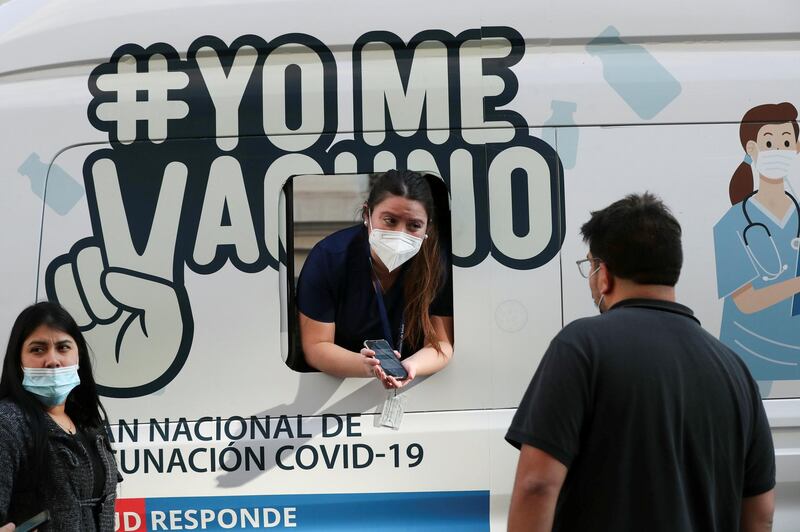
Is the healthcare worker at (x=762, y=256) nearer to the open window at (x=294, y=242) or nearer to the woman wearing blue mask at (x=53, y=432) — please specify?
the open window at (x=294, y=242)

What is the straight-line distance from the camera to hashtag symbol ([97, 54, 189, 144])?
3236mm

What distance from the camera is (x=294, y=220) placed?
3.35 metres

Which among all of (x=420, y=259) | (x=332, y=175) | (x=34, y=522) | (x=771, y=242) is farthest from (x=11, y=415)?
(x=771, y=242)

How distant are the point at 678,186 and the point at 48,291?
2120mm

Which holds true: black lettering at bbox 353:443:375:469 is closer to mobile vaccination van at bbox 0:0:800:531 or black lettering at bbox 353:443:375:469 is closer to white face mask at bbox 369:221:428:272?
mobile vaccination van at bbox 0:0:800:531

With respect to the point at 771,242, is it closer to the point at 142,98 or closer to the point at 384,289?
the point at 384,289

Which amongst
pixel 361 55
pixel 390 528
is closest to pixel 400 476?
pixel 390 528

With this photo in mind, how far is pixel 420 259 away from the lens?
334cm

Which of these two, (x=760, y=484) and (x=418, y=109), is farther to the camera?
(x=418, y=109)

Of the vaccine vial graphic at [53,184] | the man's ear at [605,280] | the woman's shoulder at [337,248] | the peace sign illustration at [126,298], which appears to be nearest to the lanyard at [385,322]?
the woman's shoulder at [337,248]

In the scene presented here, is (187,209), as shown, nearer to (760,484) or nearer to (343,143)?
(343,143)

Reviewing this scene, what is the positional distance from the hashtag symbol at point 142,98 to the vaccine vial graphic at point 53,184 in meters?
0.22

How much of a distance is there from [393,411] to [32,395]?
1.12 m

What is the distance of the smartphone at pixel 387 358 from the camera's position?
3172mm
